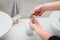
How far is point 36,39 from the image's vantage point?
1.03 m

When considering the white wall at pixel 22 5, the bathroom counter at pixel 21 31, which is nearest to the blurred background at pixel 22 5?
the white wall at pixel 22 5

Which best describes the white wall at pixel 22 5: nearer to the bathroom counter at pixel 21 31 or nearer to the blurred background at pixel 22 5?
the blurred background at pixel 22 5

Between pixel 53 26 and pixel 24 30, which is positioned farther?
pixel 24 30

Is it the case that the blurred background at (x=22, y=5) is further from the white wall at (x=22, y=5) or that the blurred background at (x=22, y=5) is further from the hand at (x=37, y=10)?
the hand at (x=37, y=10)

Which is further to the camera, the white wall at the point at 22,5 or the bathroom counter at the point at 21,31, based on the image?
the white wall at the point at 22,5

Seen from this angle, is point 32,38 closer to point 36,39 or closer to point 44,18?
point 36,39

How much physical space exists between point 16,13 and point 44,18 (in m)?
0.26

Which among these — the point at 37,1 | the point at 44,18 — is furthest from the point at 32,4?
the point at 44,18

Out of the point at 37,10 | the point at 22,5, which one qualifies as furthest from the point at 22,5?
the point at 37,10

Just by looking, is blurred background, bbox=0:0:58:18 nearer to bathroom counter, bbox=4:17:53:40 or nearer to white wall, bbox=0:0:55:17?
white wall, bbox=0:0:55:17

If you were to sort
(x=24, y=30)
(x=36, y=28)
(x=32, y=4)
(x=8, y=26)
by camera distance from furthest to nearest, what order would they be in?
(x=32, y=4), (x=24, y=30), (x=8, y=26), (x=36, y=28)

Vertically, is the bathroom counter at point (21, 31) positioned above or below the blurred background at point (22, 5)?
below

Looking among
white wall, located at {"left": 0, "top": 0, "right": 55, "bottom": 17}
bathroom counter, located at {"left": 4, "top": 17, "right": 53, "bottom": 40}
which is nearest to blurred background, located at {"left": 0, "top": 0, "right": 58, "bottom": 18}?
white wall, located at {"left": 0, "top": 0, "right": 55, "bottom": 17}

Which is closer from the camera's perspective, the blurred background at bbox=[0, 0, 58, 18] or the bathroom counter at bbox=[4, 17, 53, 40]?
the bathroom counter at bbox=[4, 17, 53, 40]
